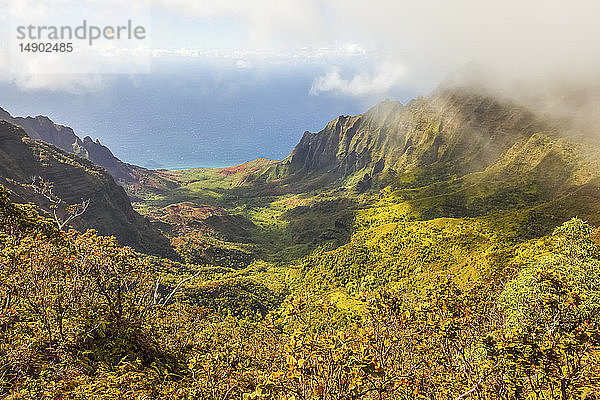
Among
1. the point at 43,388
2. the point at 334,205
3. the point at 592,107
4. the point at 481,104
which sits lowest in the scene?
the point at 43,388

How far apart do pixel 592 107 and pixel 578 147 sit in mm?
34343

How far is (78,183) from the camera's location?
10694cm

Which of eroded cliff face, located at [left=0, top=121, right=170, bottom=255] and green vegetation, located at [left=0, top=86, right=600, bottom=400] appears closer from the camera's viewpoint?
green vegetation, located at [left=0, top=86, right=600, bottom=400]

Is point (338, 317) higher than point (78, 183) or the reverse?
the reverse

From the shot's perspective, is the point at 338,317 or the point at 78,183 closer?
the point at 338,317

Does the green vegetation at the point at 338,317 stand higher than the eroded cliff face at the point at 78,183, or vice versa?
the eroded cliff face at the point at 78,183

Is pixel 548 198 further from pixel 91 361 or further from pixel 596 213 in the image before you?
pixel 91 361

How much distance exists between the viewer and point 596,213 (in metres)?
69.9

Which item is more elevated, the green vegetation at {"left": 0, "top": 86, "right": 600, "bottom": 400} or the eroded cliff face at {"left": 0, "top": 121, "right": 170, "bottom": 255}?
the eroded cliff face at {"left": 0, "top": 121, "right": 170, "bottom": 255}

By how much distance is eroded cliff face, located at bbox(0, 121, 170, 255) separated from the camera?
94.8m

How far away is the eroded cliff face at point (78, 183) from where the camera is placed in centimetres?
9481

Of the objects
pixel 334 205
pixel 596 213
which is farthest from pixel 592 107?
pixel 334 205

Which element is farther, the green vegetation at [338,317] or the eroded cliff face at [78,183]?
the eroded cliff face at [78,183]

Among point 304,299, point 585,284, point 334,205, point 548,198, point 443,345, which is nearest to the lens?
point 304,299
